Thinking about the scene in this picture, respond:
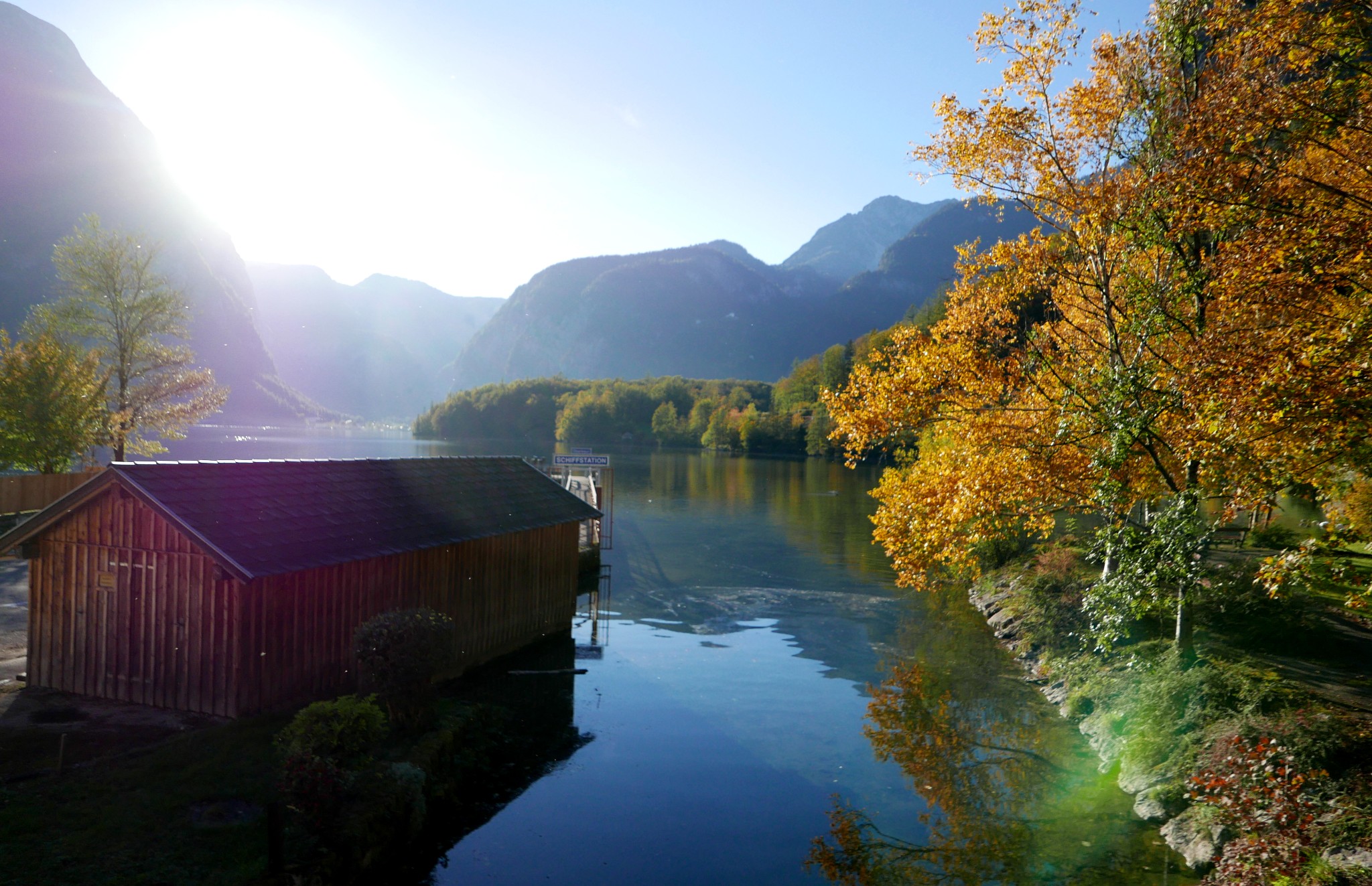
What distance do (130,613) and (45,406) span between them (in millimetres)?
29562

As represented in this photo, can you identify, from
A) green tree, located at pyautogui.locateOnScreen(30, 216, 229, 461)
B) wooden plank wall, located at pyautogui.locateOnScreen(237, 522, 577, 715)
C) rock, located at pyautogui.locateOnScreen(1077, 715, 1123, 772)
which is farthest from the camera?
green tree, located at pyautogui.locateOnScreen(30, 216, 229, 461)

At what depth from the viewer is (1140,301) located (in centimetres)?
1325

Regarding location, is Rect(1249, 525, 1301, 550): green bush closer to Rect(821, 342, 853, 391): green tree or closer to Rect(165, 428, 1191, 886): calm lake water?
Rect(165, 428, 1191, 886): calm lake water

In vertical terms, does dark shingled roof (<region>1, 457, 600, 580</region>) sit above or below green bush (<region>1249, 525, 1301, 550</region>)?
above

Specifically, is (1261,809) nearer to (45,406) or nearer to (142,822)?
(142,822)

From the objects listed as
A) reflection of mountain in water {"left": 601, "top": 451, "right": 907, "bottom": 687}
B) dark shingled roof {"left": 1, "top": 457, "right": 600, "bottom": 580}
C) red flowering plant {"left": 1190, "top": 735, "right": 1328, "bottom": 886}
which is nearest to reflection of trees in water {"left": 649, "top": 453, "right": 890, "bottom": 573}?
reflection of mountain in water {"left": 601, "top": 451, "right": 907, "bottom": 687}

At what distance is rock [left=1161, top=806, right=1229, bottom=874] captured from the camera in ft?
33.2

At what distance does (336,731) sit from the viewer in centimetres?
1008

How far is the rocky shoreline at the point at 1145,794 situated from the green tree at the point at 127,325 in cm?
4179

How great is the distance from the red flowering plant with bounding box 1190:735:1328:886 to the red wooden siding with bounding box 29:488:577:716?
13.6 m

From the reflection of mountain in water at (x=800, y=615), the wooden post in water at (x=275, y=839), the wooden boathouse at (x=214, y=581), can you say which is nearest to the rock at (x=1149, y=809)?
the reflection of mountain in water at (x=800, y=615)

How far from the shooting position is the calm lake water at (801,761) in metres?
10.7

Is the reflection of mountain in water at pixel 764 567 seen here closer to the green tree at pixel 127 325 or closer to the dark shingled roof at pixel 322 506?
the dark shingled roof at pixel 322 506

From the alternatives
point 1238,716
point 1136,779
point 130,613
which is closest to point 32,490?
point 130,613
